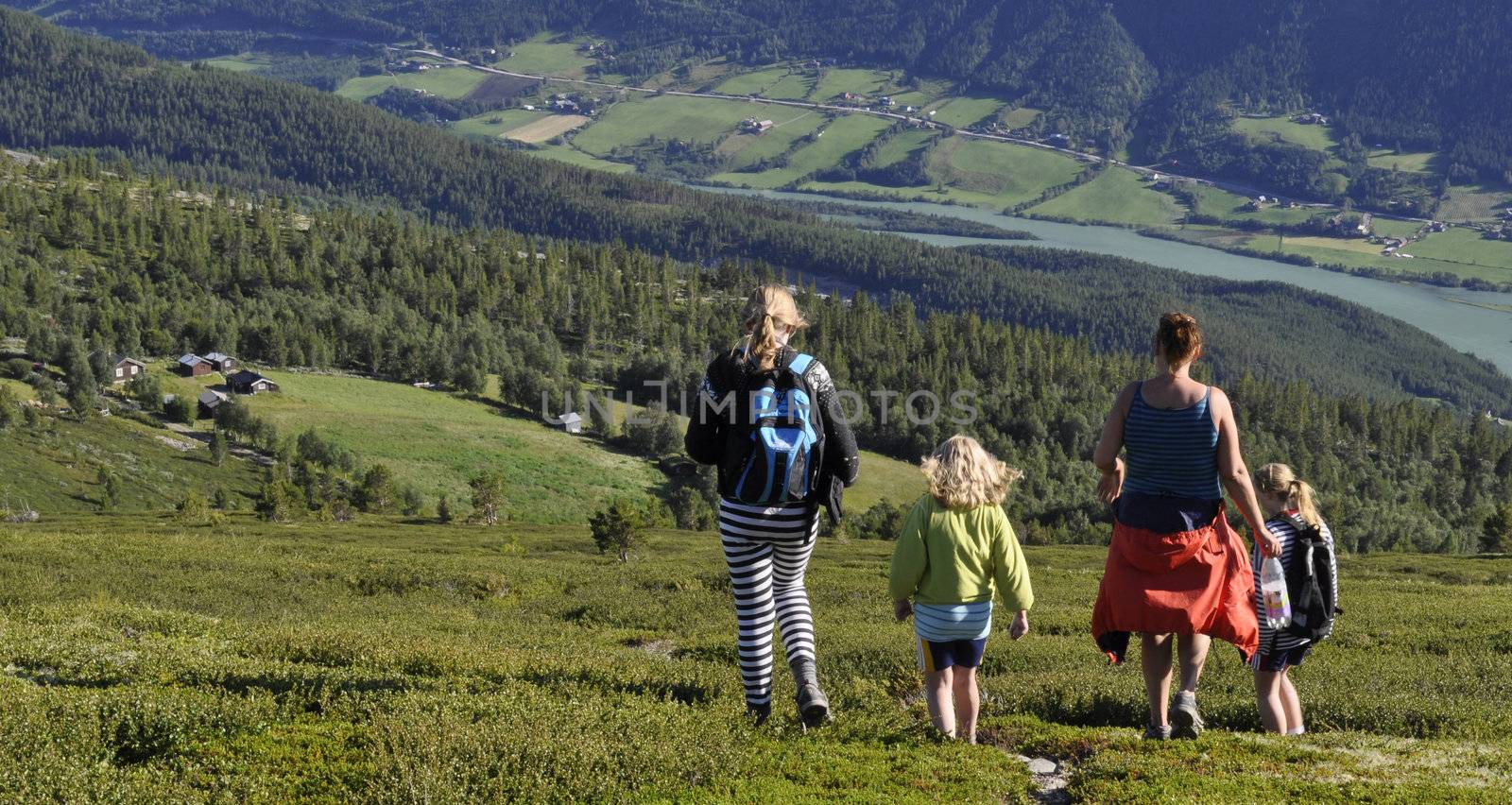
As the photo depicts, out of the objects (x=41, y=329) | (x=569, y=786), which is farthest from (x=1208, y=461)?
(x=41, y=329)

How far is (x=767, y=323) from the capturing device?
393 inches

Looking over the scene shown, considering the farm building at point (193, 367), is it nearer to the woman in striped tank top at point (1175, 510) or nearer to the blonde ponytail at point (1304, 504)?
the woman in striped tank top at point (1175, 510)

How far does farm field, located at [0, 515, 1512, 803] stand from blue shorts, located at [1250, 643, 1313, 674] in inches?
28.2

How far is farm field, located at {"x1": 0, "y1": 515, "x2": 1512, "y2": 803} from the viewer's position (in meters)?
9.13

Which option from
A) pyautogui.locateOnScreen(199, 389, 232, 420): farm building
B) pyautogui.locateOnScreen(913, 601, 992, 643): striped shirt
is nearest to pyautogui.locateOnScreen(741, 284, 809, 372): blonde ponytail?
pyautogui.locateOnScreen(913, 601, 992, 643): striped shirt

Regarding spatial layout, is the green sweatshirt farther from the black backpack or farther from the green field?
the green field

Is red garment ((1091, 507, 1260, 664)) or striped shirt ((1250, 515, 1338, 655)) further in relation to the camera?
striped shirt ((1250, 515, 1338, 655))

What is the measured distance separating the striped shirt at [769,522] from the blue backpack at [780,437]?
10 centimetres

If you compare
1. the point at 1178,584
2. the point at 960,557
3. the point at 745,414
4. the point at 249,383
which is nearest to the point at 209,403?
the point at 249,383

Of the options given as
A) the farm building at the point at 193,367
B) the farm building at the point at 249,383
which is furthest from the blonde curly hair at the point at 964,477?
the farm building at the point at 193,367

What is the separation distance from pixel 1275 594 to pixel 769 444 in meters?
5.35

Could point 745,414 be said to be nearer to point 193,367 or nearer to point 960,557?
point 960,557

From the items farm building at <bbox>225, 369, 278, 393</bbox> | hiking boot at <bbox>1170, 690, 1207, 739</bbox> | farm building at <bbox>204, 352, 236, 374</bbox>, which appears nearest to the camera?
hiking boot at <bbox>1170, 690, 1207, 739</bbox>

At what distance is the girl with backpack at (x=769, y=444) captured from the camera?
10.0 m
